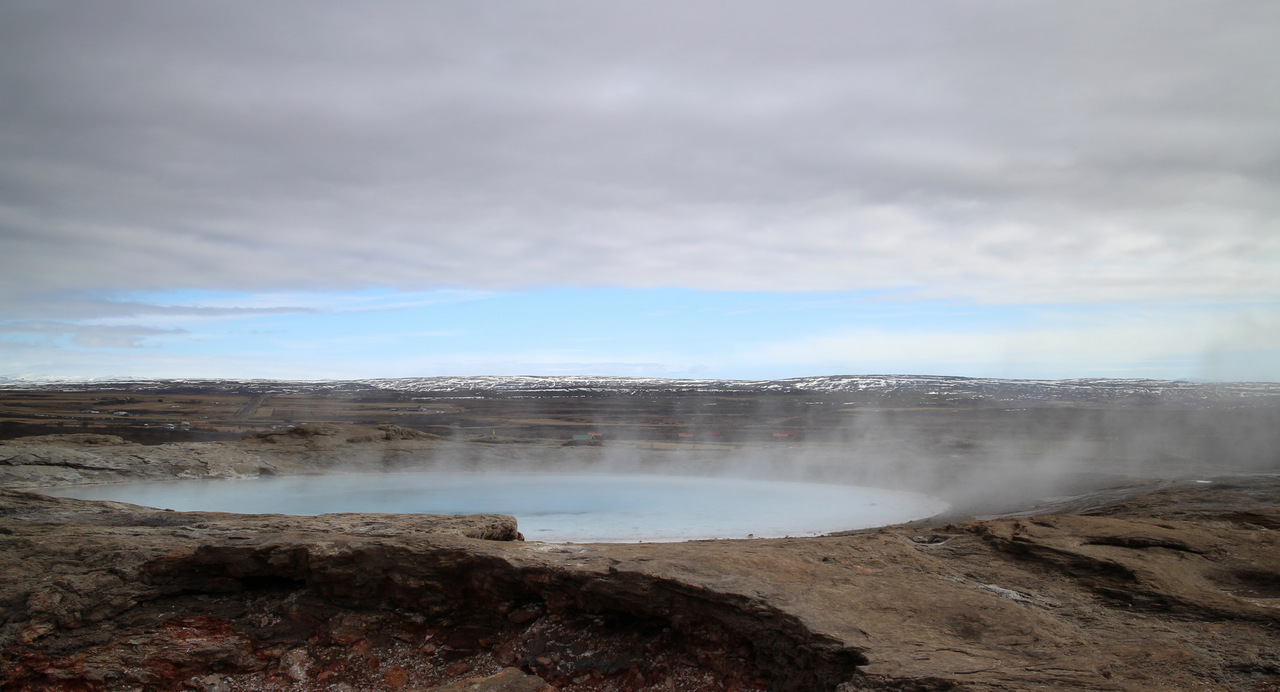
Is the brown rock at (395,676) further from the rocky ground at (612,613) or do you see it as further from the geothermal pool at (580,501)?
the geothermal pool at (580,501)

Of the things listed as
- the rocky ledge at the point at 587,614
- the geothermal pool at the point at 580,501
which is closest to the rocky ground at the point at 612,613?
the rocky ledge at the point at 587,614

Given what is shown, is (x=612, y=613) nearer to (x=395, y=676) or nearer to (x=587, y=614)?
(x=587, y=614)

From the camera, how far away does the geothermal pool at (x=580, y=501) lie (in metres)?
11.4

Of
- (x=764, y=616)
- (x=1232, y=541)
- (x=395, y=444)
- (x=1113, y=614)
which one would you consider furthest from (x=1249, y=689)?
(x=395, y=444)

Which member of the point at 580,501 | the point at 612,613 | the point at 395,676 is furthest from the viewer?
the point at 580,501

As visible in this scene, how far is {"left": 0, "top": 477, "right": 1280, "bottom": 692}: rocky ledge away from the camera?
420 centimetres

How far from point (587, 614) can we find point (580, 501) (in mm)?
9411

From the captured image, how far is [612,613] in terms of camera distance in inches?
196

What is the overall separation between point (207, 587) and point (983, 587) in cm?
604

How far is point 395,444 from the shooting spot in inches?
788

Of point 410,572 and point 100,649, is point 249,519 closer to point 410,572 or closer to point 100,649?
point 100,649

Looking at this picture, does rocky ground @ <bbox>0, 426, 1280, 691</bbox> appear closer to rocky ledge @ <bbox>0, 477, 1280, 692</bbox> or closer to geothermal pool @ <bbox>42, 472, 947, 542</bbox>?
rocky ledge @ <bbox>0, 477, 1280, 692</bbox>

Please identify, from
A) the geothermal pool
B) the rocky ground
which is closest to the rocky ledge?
the rocky ground

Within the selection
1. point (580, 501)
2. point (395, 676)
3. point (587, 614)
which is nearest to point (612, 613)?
point (587, 614)
